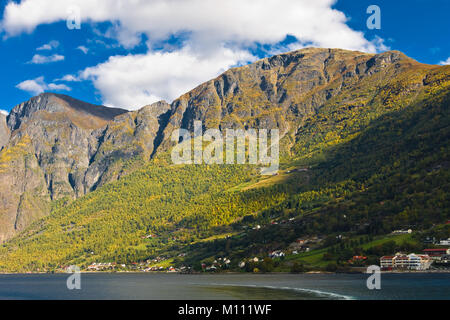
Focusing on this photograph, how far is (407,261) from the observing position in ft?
477

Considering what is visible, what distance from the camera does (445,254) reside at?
14238 cm

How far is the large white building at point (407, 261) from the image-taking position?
143250mm

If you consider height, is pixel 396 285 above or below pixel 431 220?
below

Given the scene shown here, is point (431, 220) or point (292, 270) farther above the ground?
point (431, 220)

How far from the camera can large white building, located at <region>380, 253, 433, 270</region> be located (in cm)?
14325
